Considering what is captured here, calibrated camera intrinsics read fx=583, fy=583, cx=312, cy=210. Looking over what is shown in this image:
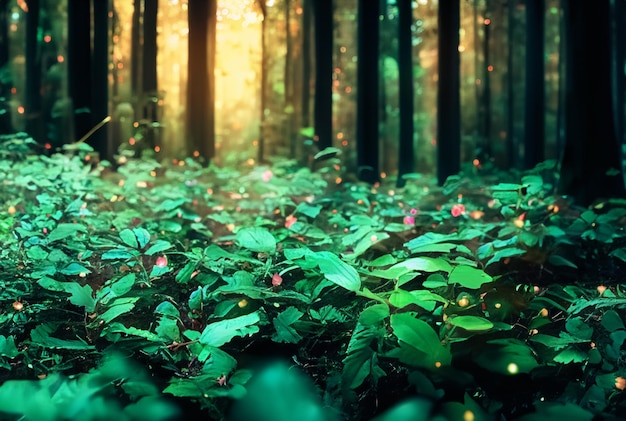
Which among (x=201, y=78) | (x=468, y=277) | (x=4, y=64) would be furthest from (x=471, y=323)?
(x=4, y=64)

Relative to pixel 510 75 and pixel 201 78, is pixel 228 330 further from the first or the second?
pixel 510 75

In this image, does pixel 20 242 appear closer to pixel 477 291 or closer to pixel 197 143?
pixel 477 291

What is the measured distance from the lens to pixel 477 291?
2.47 meters

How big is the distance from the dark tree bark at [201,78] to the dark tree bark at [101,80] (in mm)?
1353

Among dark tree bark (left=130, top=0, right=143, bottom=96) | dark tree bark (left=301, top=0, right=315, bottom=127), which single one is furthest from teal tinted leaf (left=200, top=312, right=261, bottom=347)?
dark tree bark (left=301, top=0, right=315, bottom=127)

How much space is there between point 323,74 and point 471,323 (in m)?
8.30

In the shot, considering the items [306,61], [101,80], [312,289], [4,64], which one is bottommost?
[312,289]

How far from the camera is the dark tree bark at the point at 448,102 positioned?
30.7 ft

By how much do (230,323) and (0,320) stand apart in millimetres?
990

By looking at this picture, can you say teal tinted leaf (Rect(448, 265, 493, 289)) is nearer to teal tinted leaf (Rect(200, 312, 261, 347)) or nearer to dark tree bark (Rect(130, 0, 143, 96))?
teal tinted leaf (Rect(200, 312, 261, 347))

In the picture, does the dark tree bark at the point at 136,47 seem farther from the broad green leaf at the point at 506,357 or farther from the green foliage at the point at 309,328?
the broad green leaf at the point at 506,357

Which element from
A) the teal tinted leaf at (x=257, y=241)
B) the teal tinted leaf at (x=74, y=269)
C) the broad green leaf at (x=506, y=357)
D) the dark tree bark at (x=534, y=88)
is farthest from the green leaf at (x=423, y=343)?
the dark tree bark at (x=534, y=88)

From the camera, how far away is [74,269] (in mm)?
2566

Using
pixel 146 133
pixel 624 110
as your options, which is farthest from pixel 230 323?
pixel 624 110
